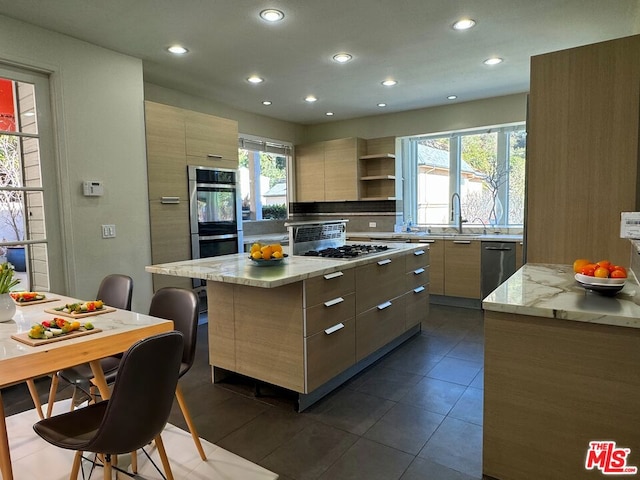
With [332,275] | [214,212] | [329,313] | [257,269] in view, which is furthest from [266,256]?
[214,212]

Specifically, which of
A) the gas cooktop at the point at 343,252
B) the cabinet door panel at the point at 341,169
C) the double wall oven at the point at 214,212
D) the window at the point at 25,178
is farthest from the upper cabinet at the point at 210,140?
the cabinet door panel at the point at 341,169

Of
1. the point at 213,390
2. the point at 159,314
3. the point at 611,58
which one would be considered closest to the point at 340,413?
the point at 213,390

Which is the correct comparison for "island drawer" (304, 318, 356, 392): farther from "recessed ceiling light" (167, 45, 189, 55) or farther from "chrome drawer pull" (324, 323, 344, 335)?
"recessed ceiling light" (167, 45, 189, 55)

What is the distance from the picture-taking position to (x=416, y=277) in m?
3.82

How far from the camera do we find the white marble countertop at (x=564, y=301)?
1.46 metres

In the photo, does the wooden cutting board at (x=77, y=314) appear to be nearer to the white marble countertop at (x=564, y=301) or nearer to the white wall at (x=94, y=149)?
the white wall at (x=94, y=149)

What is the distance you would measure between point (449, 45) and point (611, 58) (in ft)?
4.94

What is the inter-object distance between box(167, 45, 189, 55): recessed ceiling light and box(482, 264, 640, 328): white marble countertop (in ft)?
10.3

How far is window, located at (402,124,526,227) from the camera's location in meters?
5.34

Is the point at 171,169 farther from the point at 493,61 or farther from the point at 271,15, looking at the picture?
the point at 493,61

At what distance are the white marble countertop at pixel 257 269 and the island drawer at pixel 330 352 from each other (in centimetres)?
40

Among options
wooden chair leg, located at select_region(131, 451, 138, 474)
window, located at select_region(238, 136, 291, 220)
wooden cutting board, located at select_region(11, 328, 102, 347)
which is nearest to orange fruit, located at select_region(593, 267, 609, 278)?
wooden cutting board, located at select_region(11, 328, 102, 347)

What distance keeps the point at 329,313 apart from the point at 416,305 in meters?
1.52

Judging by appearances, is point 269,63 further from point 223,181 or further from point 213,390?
point 213,390
